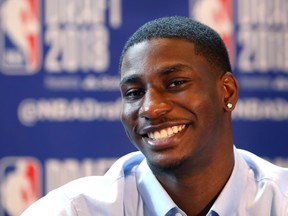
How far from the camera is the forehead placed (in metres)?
1.64

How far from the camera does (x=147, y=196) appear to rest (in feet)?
5.69

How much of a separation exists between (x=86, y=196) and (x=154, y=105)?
31cm

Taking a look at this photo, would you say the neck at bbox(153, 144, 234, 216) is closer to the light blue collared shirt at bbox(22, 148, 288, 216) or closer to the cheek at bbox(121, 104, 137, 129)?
the light blue collared shirt at bbox(22, 148, 288, 216)

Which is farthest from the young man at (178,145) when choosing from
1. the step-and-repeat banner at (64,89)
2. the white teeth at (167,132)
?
the step-and-repeat banner at (64,89)

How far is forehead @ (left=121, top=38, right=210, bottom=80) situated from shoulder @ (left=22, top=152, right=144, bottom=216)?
29 cm

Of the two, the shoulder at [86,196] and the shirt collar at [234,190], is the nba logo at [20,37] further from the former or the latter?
the shirt collar at [234,190]

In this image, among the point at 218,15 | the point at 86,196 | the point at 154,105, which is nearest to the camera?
the point at 154,105

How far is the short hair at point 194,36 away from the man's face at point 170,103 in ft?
0.07

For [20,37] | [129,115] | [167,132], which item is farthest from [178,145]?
[20,37]

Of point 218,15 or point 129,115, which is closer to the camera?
point 129,115

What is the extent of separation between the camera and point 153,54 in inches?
65.2

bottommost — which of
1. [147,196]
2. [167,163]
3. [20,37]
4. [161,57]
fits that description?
[147,196]

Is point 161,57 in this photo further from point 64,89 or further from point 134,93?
point 64,89

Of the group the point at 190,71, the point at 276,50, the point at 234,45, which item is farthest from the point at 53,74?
the point at 190,71
